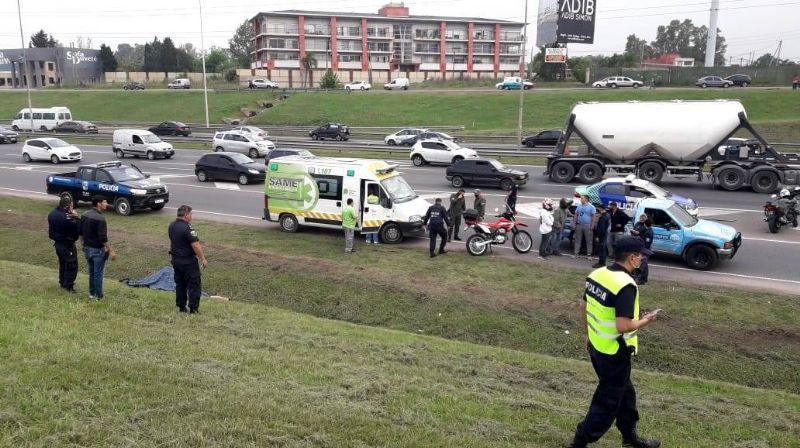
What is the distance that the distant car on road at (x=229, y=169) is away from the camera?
27.3 m

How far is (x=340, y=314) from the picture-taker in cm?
1222

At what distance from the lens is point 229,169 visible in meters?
27.6

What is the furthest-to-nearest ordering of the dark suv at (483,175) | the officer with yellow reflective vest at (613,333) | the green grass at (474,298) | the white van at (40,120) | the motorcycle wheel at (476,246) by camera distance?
the white van at (40,120) → the dark suv at (483,175) → the motorcycle wheel at (476,246) → the green grass at (474,298) → the officer with yellow reflective vest at (613,333)

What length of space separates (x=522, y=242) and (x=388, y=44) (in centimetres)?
9917

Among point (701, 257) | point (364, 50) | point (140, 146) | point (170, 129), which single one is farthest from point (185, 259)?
point (364, 50)

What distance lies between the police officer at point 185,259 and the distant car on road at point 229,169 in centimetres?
1794

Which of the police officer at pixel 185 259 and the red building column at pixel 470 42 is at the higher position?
the red building column at pixel 470 42

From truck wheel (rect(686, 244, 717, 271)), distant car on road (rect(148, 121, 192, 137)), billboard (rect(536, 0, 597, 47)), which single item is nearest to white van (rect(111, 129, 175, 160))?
distant car on road (rect(148, 121, 192, 137))

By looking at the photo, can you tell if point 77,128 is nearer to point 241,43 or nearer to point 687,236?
point 687,236

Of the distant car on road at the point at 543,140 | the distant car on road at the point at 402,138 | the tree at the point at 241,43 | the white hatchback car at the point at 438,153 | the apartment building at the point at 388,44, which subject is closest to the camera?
the white hatchback car at the point at 438,153

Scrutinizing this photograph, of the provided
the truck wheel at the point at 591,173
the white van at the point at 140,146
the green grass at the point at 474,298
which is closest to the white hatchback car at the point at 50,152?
the white van at the point at 140,146

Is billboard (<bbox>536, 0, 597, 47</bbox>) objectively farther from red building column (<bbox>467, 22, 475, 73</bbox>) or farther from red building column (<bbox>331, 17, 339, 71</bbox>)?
red building column (<bbox>331, 17, 339, 71</bbox>)

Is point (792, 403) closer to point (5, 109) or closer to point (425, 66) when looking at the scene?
point (5, 109)

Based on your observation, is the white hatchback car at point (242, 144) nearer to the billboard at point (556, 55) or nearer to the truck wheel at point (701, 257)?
the truck wheel at point (701, 257)
